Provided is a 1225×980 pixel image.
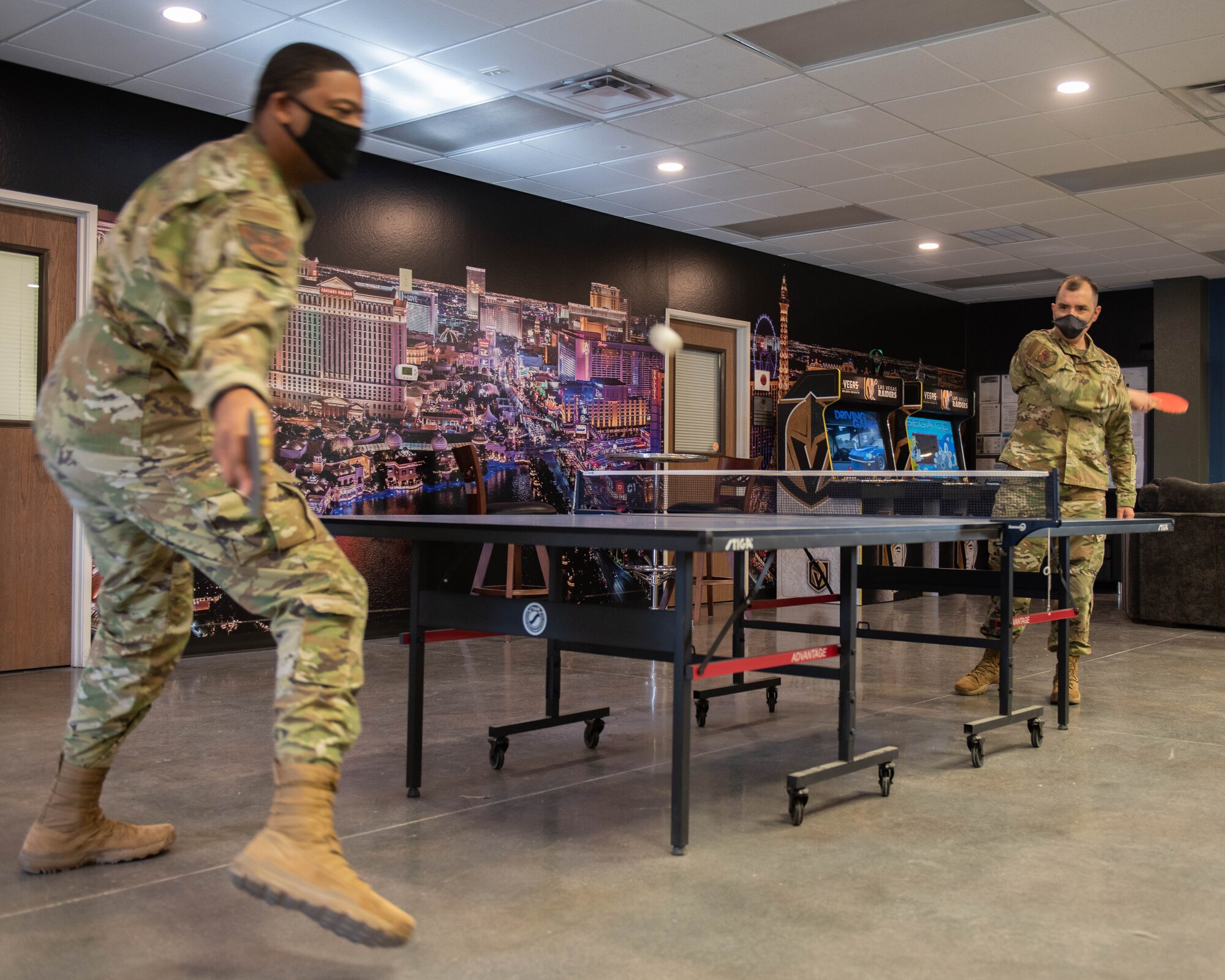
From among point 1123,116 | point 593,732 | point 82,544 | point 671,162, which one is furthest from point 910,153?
point 82,544

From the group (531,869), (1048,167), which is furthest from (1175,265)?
(531,869)

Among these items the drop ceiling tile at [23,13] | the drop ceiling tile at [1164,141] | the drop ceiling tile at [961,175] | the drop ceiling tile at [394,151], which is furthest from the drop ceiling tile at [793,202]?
the drop ceiling tile at [23,13]

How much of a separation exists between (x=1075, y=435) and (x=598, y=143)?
3340mm

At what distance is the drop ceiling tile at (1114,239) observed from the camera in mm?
8906

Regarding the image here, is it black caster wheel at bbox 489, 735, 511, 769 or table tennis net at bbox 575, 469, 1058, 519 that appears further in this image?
table tennis net at bbox 575, 469, 1058, 519

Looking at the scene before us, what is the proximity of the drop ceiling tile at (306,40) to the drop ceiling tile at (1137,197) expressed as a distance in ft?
16.3

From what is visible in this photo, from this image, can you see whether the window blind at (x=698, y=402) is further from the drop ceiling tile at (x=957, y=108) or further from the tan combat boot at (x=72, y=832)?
the tan combat boot at (x=72, y=832)

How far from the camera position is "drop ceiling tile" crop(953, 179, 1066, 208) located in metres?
7.56

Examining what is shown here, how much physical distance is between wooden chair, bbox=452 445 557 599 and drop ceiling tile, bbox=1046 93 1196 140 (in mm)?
3586

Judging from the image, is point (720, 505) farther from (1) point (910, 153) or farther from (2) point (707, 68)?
(1) point (910, 153)

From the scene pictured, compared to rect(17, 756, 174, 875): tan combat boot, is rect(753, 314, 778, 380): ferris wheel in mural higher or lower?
higher

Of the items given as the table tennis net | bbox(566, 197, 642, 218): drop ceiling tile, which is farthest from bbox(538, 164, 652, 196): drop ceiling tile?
the table tennis net

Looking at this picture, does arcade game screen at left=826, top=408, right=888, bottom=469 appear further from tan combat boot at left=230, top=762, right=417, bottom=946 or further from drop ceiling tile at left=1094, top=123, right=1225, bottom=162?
tan combat boot at left=230, top=762, right=417, bottom=946

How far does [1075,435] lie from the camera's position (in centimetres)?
469
